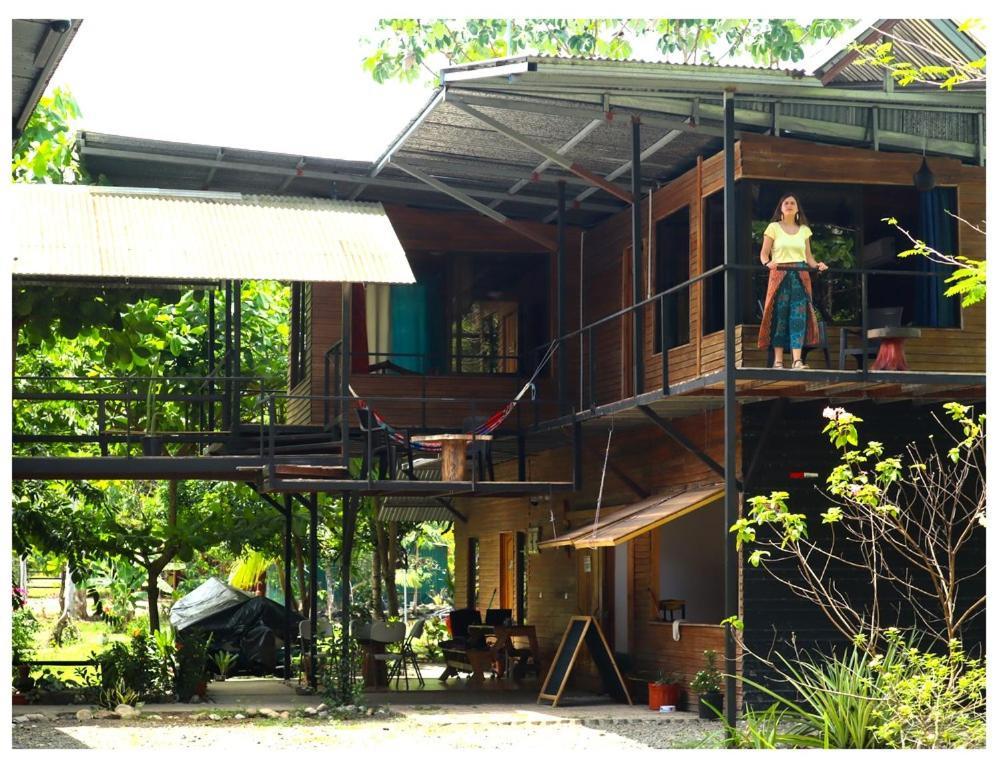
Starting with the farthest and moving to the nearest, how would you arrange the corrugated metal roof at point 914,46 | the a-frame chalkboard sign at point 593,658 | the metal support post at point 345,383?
1. the a-frame chalkboard sign at point 593,658
2. the metal support post at point 345,383
3. the corrugated metal roof at point 914,46

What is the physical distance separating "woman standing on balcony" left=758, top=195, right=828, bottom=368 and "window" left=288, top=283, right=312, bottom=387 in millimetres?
7427

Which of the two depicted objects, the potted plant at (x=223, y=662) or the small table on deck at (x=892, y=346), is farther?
the potted plant at (x=223, y=662)

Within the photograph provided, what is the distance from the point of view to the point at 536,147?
14781mm

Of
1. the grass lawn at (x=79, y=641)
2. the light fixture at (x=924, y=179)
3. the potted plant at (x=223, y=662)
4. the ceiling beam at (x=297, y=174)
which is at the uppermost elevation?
the ceiling beam at (x=297, y=174)

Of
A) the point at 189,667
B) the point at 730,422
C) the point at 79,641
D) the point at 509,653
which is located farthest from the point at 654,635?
the point at 79,641

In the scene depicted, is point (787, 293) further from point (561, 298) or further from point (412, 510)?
point (412, 510)

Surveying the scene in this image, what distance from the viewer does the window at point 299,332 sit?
19.4 m

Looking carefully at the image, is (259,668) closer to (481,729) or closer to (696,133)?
(481,729)

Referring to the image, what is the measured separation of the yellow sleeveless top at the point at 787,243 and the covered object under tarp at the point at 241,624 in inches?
439

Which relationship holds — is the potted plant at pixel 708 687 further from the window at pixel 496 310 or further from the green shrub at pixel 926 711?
the window at pixel 496 310

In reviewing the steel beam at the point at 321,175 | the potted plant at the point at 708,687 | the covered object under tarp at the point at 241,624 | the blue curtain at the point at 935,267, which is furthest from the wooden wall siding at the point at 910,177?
the covered object under tarp at the point at 241,624

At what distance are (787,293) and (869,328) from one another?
5.28 feet

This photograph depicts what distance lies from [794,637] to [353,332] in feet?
22.5
